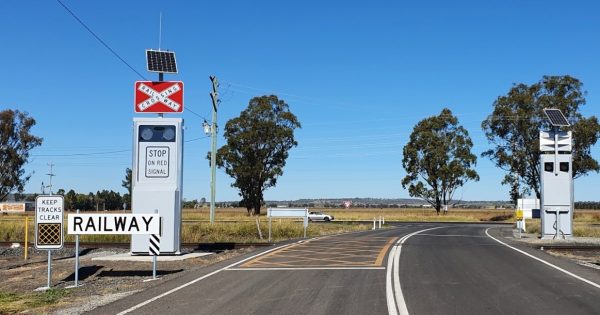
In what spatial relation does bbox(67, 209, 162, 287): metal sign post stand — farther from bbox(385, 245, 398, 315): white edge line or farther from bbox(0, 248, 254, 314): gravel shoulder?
bbox(385, 245, 398, 315): white edge line

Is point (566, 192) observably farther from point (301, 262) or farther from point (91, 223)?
point (91, 223)

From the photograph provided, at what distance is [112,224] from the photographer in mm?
14195

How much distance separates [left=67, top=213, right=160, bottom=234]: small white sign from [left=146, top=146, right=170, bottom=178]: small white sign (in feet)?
16.3

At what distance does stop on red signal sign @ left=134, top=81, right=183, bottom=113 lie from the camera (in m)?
19.6

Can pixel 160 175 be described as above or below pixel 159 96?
below

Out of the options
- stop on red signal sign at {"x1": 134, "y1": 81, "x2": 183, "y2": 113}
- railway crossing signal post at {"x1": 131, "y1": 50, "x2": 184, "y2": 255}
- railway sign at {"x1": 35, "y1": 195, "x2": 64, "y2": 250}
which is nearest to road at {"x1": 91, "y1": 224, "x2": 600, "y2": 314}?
railway sign at {"x1": 35, "y1": 195, "x2": 64, "y2": 250}

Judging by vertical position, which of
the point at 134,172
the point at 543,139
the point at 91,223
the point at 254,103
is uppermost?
the point at 254,103

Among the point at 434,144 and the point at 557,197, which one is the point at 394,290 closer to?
the point at 557,197

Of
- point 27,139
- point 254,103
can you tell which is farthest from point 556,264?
point 27,139

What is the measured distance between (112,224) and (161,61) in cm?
785

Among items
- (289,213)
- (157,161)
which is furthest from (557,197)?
(157,161)

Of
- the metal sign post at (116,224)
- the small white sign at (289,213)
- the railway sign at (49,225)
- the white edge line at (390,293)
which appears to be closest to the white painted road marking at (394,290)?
the white edge line at (390,293)

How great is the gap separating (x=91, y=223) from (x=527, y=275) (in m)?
10.4

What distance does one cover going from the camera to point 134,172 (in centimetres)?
1917
